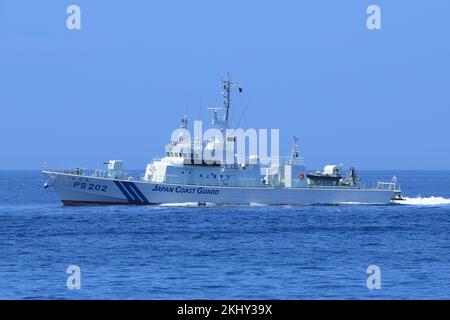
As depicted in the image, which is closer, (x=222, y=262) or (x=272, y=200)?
(x=222, y=262)

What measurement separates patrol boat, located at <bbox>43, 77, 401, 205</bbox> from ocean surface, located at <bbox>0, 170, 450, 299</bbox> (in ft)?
5.26

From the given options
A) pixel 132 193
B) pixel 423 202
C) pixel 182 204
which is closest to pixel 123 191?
pixel 132 193

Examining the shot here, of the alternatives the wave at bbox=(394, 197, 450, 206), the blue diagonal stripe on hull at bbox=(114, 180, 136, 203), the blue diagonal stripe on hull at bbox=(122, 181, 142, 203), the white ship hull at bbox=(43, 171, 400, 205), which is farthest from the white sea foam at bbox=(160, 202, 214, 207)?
the wave at bbox=(394, 197, 450, 206)

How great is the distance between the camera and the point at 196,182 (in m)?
66.0

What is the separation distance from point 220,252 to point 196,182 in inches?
1022

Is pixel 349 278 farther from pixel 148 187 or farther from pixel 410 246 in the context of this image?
pixel 148 187

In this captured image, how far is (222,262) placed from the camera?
37000 millimetres

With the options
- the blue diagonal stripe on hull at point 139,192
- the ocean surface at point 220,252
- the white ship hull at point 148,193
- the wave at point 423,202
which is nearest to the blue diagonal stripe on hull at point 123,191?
the white ship hull at point 148,193

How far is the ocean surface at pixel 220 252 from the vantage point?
30234 mm

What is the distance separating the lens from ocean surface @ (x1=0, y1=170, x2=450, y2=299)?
30234 millimetres

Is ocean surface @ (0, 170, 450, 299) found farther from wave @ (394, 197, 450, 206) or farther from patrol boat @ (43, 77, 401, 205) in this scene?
wave @ (394, 197, 450, 206)

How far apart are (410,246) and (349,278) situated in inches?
466

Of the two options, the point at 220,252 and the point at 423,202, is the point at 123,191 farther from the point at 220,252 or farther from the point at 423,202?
the point at 423,202
